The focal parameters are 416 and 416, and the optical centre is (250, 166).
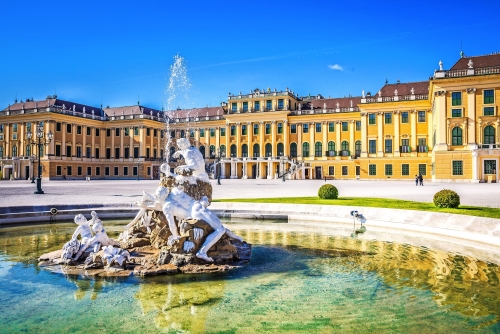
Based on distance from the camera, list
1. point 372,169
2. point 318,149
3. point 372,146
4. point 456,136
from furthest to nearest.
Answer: point 318,149
point 372,146
point 372,169
point 456,136

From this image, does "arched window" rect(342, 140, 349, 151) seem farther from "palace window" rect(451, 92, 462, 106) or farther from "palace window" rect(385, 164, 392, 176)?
"palace window" rect(451, 92, 462, 106)

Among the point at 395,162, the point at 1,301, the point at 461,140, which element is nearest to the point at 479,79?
the point at 461,140

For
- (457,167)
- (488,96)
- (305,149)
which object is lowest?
(457,167)

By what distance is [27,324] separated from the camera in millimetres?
4715

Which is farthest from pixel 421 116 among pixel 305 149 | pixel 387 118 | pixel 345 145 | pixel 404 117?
pixel 305 149

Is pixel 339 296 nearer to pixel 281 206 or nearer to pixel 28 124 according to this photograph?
pixel 281 206

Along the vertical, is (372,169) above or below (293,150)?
below

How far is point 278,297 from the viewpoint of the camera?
571 centimetres

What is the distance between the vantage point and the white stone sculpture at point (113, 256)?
6.95m

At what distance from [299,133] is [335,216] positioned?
50863 mm

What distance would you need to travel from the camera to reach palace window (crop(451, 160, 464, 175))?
3934 centimetres

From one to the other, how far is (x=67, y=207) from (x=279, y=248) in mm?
8065

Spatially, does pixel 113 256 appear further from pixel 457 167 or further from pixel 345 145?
pixel 345 145

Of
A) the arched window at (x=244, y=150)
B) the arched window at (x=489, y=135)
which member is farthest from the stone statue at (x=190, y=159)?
the arched window at (x=244, y=150)
